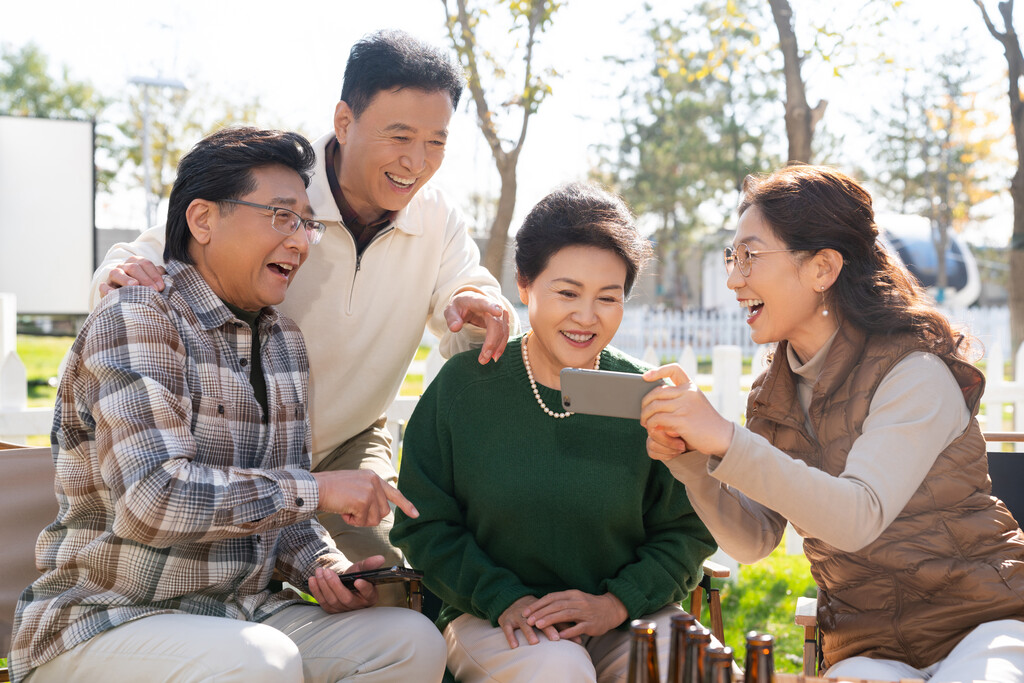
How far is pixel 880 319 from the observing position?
2.51m

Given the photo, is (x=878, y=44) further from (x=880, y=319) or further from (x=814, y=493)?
(x=814, y=493)

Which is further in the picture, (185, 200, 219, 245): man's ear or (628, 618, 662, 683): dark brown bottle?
(185, 200, 219, 245): man's ear

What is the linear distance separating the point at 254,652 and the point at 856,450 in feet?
5.04

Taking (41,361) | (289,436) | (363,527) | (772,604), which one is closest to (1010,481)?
(772,604)

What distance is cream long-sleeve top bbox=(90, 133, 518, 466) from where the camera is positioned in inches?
135

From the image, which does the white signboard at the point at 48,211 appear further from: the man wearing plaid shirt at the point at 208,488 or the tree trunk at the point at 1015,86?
the tree trunk at the point at 1015,86

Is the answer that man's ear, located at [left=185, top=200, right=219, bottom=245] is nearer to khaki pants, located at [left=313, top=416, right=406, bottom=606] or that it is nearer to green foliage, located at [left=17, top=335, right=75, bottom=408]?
khaki pants, located at [left=313, top=416, right=406, bottom=606]

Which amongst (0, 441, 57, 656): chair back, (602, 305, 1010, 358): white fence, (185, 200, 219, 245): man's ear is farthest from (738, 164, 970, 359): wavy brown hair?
(602, 305, 1010, 358): white fence

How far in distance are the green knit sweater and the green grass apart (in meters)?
1.90

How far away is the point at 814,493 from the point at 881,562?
1.70 feet

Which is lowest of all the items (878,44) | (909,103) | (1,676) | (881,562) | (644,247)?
(1,676)

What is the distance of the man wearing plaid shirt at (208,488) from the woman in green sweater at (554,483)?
240mm

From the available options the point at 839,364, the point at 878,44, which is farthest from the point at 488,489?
the point at 878,44

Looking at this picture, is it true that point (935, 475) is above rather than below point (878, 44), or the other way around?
below
